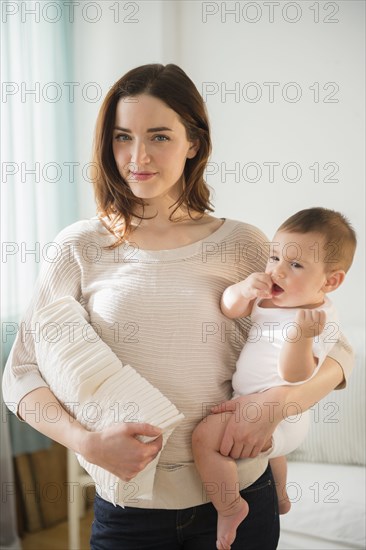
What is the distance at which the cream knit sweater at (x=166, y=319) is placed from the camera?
1221 millimetres

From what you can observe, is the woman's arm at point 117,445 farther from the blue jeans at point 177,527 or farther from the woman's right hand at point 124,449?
the blue jeans at point 177,527

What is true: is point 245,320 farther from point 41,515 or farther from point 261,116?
point 41,515

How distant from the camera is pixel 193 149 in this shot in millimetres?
1369

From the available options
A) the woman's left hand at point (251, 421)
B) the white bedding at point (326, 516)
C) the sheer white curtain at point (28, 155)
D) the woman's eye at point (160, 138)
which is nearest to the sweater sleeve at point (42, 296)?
the woman's eye at point (160, 138)

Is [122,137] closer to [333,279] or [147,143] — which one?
[147,143]

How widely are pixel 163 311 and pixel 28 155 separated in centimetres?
138

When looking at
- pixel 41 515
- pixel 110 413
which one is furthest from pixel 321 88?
pixel 41 515

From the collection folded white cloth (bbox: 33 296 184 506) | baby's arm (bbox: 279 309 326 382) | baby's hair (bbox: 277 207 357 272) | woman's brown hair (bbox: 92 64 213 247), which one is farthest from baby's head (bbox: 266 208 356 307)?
folded white cloth (bbox: 33 296 184 506)

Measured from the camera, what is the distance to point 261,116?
262cm

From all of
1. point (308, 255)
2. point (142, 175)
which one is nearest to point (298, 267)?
point (308, 255)

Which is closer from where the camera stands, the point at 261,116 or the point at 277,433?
the point at 277,433

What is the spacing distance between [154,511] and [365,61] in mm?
1864

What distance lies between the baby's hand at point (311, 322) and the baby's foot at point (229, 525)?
1.09ft

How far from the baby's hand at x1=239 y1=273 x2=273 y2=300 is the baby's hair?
12 cm
